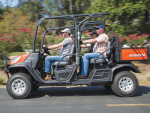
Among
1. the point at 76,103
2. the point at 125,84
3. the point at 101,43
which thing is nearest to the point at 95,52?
the point at 101,43

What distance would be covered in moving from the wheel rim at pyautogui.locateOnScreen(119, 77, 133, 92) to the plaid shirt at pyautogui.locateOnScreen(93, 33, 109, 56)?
1.00 m

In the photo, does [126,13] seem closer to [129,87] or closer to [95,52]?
[95,52]

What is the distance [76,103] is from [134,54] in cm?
200

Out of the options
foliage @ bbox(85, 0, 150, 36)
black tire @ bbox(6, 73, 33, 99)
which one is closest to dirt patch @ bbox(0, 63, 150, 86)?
foliage @ bbox(85, 0, 150, 36)

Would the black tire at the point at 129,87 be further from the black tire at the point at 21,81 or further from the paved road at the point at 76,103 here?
the black tire at the point at 21,81

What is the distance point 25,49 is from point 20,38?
24.0 inches

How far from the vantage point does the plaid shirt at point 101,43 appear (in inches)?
210

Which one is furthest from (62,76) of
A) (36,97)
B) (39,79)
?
(36,97)

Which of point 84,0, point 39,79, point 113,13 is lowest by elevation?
point 39,79

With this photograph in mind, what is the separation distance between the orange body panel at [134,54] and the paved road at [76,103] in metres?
1.06

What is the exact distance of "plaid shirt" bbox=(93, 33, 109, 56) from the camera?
532cm

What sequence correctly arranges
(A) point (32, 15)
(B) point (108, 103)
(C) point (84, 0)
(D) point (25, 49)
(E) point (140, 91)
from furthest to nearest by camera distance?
(A) point (32, 15), (C) point (84, 0), (D) point (25, 49), (E) point (140, 91), (B) point (108, 103)

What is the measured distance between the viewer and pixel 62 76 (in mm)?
5160

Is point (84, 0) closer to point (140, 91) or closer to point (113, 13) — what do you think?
point (113, 13)
